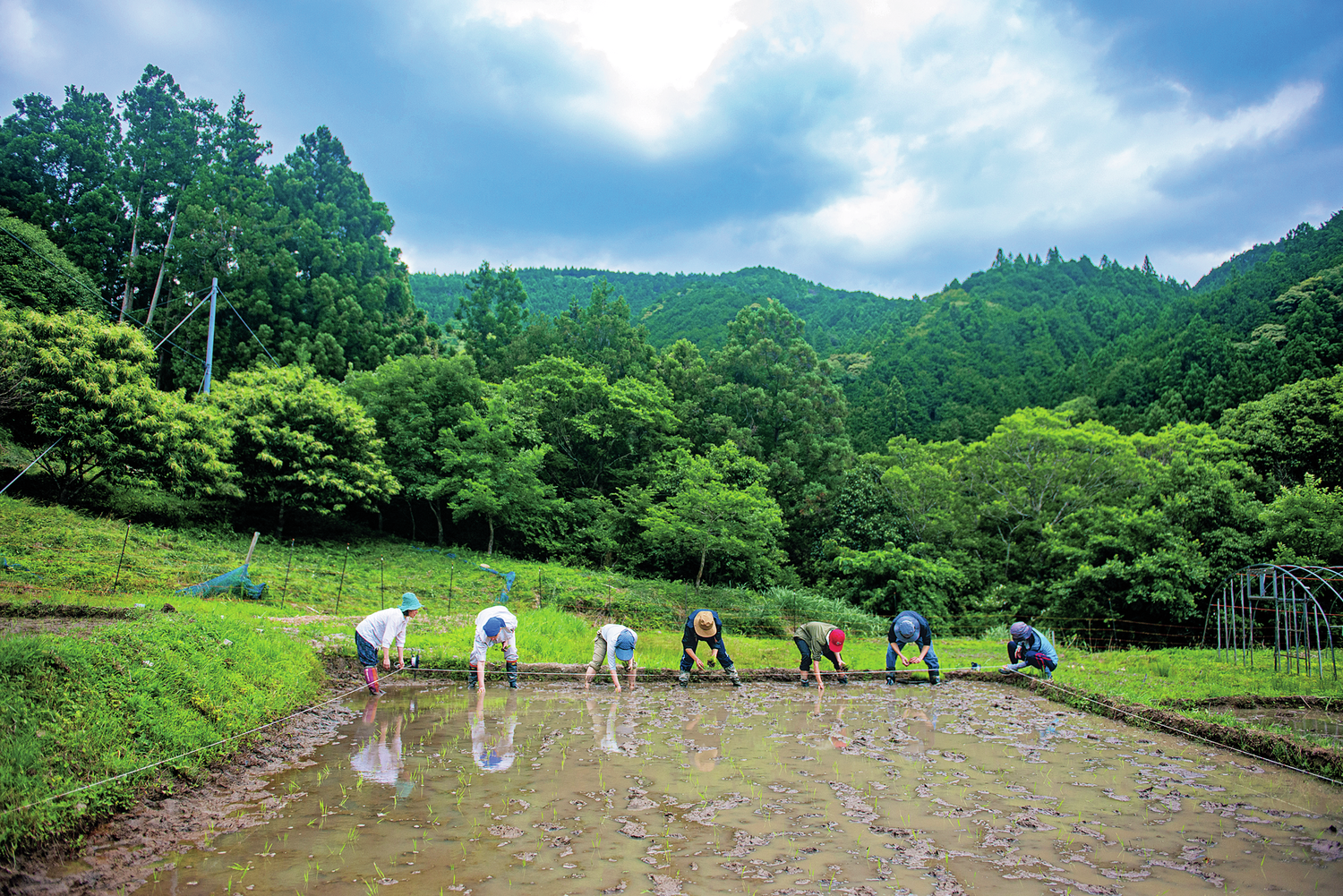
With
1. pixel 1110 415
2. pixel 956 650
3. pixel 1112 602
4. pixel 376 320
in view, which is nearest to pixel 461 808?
pixel 956 650

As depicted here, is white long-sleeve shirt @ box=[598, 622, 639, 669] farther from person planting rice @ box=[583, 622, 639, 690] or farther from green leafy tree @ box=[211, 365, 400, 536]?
green leafy tree @ box=[211, 365, 400, 536]

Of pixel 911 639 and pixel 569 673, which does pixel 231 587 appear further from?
pixel 911 639

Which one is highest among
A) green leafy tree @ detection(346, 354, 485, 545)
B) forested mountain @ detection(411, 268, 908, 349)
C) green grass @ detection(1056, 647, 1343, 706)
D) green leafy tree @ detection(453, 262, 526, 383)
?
forested mountain @ detection(411, 268, 908, 349)

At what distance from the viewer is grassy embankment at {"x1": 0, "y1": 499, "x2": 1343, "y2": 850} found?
221 inches

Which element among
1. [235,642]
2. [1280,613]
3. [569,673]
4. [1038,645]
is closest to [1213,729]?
[1038,645]

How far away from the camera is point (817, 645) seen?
12.6 metres

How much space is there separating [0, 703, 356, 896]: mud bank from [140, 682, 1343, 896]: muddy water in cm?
22

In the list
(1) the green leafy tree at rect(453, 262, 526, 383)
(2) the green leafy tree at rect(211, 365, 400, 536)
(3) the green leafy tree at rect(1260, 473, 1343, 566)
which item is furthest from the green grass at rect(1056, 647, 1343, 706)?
(1) the green leafy tree at rect(453, 262, 526, 383)

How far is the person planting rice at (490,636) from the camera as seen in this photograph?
11.1 m

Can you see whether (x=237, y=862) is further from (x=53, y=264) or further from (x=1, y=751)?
(x=53, y=264)

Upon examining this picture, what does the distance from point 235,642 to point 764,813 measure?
23.1 ft

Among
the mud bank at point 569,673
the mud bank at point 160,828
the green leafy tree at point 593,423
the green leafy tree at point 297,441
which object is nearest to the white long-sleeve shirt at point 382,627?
the mud bank at point 569,673

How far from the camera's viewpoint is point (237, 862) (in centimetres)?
479

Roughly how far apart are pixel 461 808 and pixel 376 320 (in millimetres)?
38571
